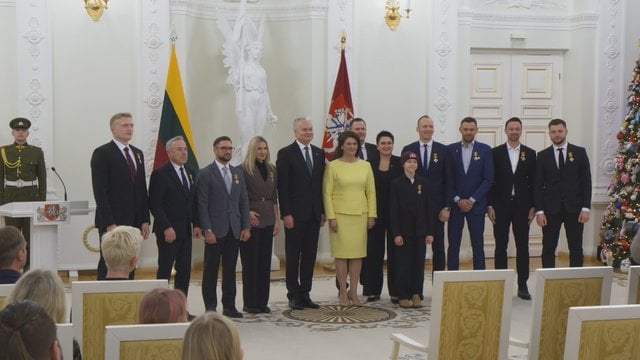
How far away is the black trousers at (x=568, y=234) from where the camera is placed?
736cm

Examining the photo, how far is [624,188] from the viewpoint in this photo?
9.09 meters

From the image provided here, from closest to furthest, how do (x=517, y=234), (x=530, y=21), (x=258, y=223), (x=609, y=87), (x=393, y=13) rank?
(x=258, y=223)
(x=517, y=234)
(x=393, y=13)
(x=609, y=87)
(x=530, y=21)

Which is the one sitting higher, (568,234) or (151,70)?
(151,70)

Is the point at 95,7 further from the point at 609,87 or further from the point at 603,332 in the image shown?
the point at 603,332

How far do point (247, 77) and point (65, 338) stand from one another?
6222 mm

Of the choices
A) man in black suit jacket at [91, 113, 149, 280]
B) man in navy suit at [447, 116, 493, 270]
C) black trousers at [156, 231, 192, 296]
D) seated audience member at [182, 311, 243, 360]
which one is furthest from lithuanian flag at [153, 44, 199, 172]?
seated audience member at [182, 311, 243, 360]

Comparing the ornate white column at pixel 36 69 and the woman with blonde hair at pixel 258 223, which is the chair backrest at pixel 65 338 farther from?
the ornate white column at pixel 36 69

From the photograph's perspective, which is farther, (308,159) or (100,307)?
(308,159)

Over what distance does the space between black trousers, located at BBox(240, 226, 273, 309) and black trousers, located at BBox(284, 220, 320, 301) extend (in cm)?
19

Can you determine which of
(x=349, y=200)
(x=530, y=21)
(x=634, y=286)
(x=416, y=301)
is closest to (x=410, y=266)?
(x=416, y=301)

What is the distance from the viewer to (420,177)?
6980mm

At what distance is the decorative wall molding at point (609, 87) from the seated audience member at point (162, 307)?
25.7ft

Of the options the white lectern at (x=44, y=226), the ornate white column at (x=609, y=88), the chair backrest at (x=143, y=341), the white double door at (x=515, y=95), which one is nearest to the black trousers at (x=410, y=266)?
the white lectern at (x=44, y=226)

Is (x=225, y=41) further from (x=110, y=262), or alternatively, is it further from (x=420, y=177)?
(x=110, y=262)
